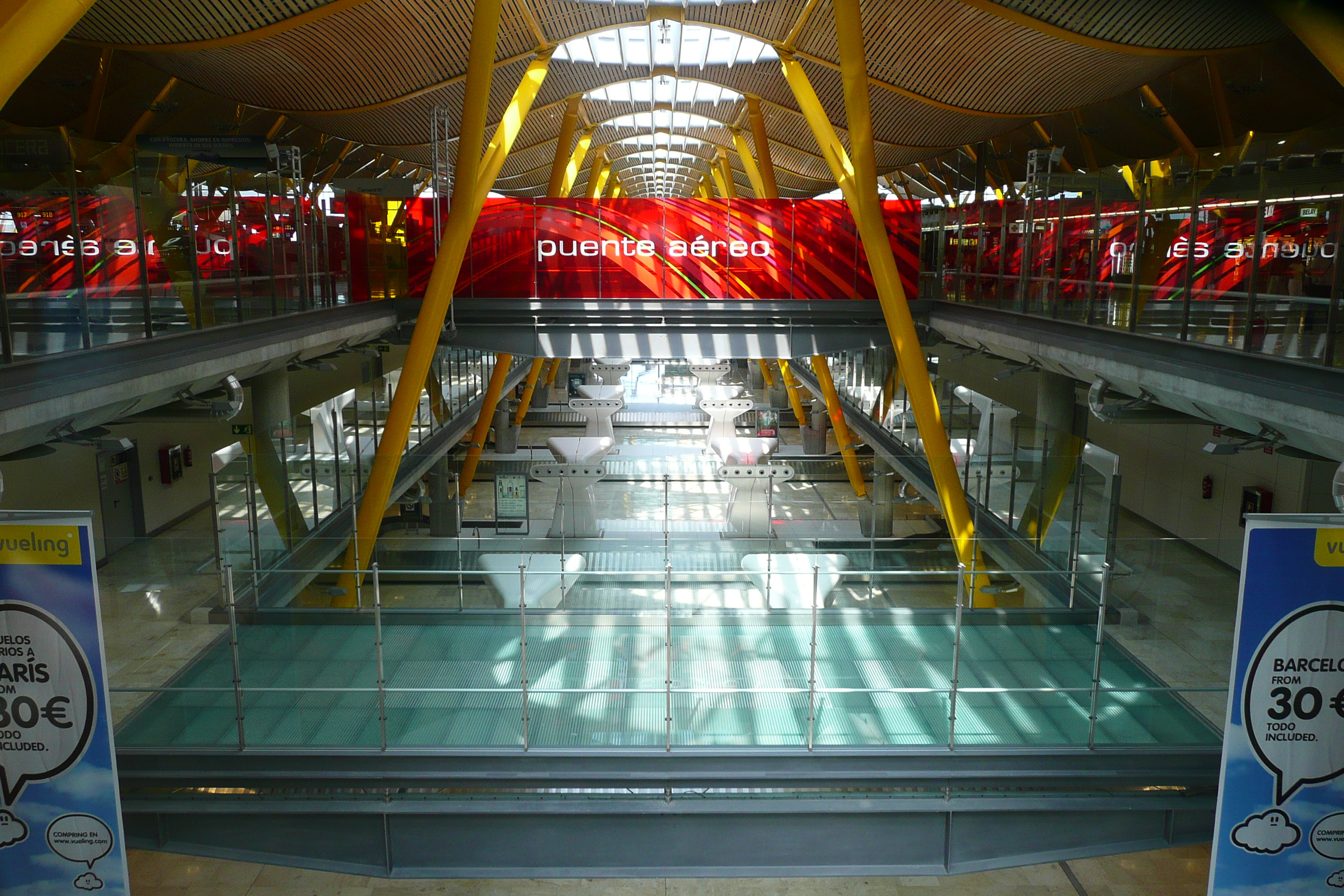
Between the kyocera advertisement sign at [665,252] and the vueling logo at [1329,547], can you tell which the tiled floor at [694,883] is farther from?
the kyocera advertisement sign at [665,252]

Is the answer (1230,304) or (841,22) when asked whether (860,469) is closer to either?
(841,22)

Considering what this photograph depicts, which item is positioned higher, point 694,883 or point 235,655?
point 235,655

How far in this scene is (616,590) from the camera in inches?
429

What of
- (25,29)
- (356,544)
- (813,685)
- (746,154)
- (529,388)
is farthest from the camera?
(746,154)

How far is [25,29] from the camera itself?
630cm

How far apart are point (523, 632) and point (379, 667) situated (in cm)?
133

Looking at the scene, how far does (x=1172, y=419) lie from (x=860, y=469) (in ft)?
59.7

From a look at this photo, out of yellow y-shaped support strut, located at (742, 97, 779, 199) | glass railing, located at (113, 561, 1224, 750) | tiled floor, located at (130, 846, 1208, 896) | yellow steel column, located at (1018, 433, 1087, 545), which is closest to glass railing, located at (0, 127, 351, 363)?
glass railing, located at (113, 561, 1224, 750)

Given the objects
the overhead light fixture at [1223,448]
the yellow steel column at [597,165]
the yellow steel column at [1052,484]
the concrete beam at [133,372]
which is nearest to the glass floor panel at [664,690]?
the overhead light fixture at [1223,448]

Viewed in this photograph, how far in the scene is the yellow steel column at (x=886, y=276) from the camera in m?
14.9

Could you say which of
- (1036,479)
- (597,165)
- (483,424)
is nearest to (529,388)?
(483,424)

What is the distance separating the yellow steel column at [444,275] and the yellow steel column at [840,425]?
13878 mm

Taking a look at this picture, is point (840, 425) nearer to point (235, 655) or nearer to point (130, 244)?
point (130, 244)

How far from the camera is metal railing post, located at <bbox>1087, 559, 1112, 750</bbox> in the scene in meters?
8.88
